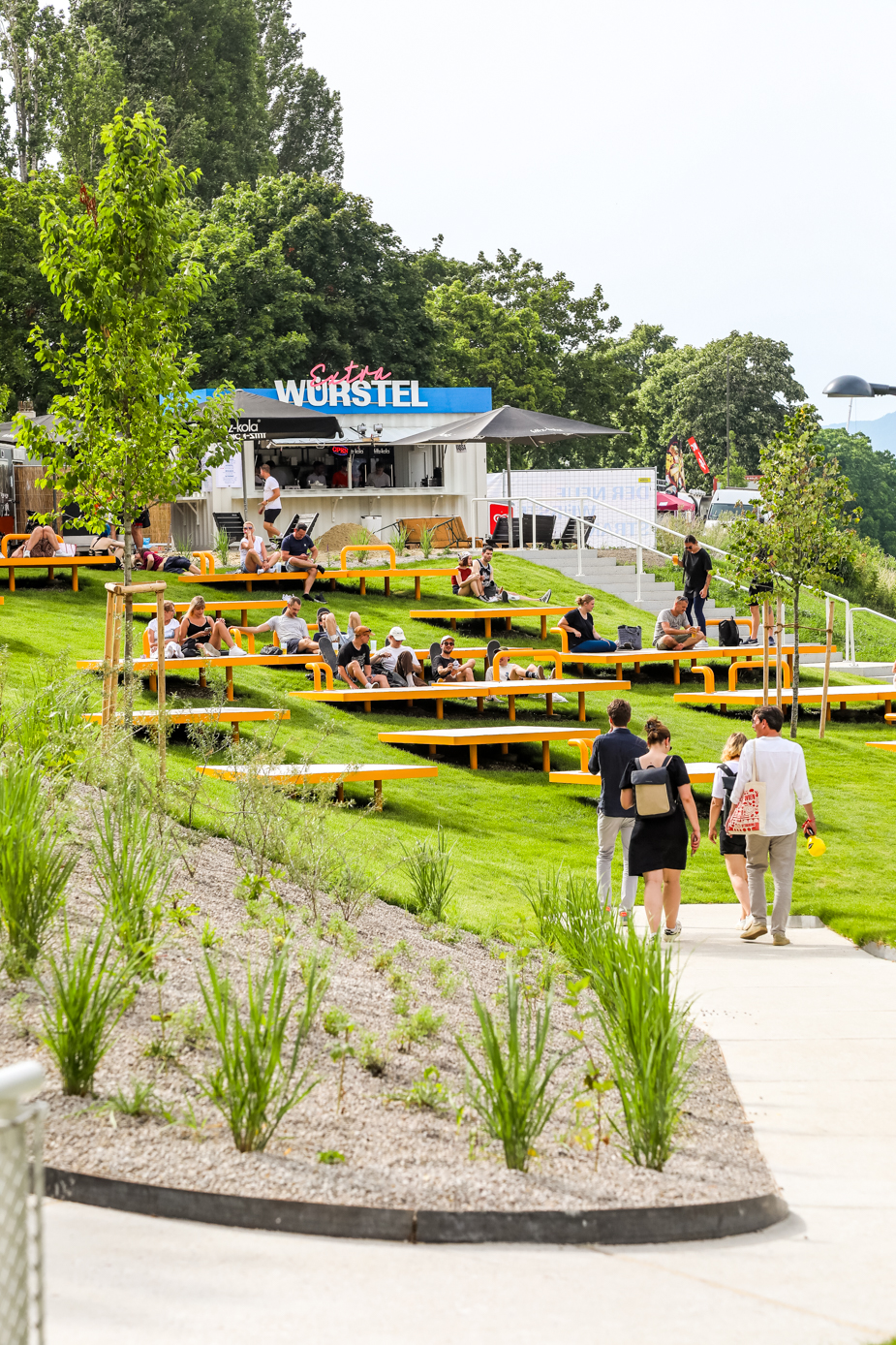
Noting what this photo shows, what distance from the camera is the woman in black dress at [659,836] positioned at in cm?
866

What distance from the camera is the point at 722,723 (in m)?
17.1

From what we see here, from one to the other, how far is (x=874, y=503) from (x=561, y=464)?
43.6 metres

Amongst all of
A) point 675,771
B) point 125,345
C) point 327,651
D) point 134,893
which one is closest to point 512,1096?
point 134,893

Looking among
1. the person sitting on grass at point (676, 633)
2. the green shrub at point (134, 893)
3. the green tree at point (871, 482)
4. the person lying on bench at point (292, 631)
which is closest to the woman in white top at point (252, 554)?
the person lying on bench at point (292, 631)

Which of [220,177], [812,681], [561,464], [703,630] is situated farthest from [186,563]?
[561,464]

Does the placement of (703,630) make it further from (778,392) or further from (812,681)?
(778,392)

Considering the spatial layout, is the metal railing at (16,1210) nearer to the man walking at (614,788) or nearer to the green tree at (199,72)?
the man walking at (614,788)

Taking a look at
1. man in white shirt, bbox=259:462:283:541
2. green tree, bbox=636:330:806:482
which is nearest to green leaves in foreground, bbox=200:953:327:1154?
man in white shirt, bbox=259:462:283:541

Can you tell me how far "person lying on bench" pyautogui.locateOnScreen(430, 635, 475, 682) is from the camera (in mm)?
16562

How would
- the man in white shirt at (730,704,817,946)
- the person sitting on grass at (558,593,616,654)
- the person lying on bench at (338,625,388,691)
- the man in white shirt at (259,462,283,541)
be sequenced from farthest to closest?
Answer: 1. the man in white shirt at (259,462,283,541)
2. the person sitting on grass at (558,593,616,654)
3. the person lying on bench at (338,625,388,691)
4. the man in white shirt at (730,704,817,946)

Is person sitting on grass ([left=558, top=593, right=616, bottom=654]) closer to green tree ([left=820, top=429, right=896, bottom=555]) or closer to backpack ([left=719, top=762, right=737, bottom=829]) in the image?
backpack ([left=719, top=762, right=737, bottom=829])

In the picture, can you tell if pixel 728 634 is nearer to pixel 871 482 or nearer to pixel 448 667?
pixel 448 667

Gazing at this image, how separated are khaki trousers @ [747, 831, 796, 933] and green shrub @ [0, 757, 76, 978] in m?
4.87

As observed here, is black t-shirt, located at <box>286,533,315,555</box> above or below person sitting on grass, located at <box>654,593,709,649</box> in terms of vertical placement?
above
